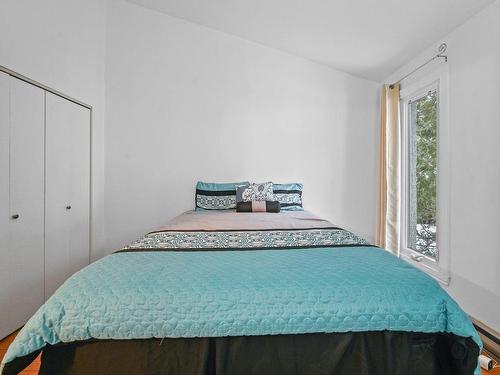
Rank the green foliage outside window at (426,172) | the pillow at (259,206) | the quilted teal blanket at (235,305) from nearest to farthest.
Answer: the quilted teal blanket at (235,305) → the green foliage outside window at (426,172) → the pillow at (259,206)

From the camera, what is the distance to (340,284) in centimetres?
112

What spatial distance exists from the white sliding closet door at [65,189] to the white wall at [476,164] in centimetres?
329

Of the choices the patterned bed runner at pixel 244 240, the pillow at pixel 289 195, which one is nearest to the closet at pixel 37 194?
the patterned bed runner at pixel 244 240

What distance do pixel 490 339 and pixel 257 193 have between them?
2039 mm

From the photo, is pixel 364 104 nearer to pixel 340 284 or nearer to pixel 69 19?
pixel 340 284

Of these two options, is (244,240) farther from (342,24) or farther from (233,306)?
(342,24)

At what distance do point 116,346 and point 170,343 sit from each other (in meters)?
0.21

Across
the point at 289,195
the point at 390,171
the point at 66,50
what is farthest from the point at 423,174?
the point at 66,50

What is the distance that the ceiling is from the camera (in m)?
2.15

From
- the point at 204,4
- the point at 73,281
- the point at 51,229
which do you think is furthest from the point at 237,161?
the point at 73,281

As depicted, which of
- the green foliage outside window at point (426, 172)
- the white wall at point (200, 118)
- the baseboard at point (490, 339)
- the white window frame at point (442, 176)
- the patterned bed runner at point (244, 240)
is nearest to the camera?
the patterned bed runner at point (244, 240)

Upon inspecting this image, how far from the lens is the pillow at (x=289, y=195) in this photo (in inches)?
121

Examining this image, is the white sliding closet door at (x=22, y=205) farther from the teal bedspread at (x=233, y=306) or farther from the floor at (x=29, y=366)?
the teal bedspread at (x=233, y=306)

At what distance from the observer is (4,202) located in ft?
6.45
